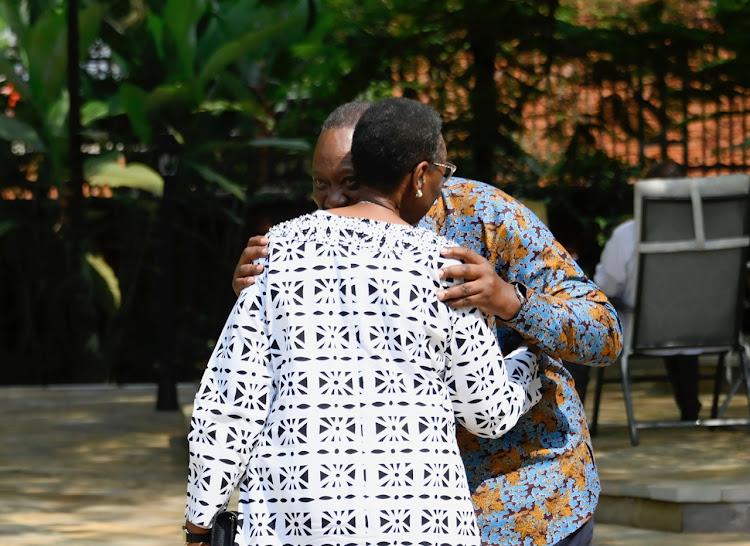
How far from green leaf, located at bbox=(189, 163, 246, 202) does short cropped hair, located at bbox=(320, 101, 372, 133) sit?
11.9 metres

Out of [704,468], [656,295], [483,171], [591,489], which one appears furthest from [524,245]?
[483,171]

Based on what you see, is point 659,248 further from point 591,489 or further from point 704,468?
point 591,489

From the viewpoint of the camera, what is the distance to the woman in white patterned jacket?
274cm

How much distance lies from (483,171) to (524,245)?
287 inches

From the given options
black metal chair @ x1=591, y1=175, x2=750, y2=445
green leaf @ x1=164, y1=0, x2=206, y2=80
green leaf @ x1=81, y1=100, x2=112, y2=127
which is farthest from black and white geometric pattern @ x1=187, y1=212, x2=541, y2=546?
green leaf @ x1=81, y1=100, x2=112, y2=127

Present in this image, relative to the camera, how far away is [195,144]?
16.2 m

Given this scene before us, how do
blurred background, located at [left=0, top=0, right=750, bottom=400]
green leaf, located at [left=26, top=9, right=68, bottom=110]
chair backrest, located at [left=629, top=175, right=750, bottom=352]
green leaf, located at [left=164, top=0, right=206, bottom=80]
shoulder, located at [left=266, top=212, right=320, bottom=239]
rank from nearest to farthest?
shoulder, located at [left=266, top=212, right=320, bottom=239], chair backrest, located at [left=629, top=175, right=750, bottom=352], blurred background, located at [left=0, top=0, right=750, bottom=400], green leaf, located at [left=26, top=9, right=68, bottom=110], green leaf, located at [left=164, top=0, right=206, bottom=80]

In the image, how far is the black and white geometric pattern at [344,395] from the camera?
A: 108 inches

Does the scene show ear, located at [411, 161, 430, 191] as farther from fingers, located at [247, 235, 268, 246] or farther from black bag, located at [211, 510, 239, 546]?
black bag, located at [211, 510, 239, 546]

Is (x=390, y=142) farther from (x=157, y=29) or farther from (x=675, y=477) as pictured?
(x=157, y=29)

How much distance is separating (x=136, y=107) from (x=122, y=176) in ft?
2.50

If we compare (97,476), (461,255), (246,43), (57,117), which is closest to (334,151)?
(461,255)

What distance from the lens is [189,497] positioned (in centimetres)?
288

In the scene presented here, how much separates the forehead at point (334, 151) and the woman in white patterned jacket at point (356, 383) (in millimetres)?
179
